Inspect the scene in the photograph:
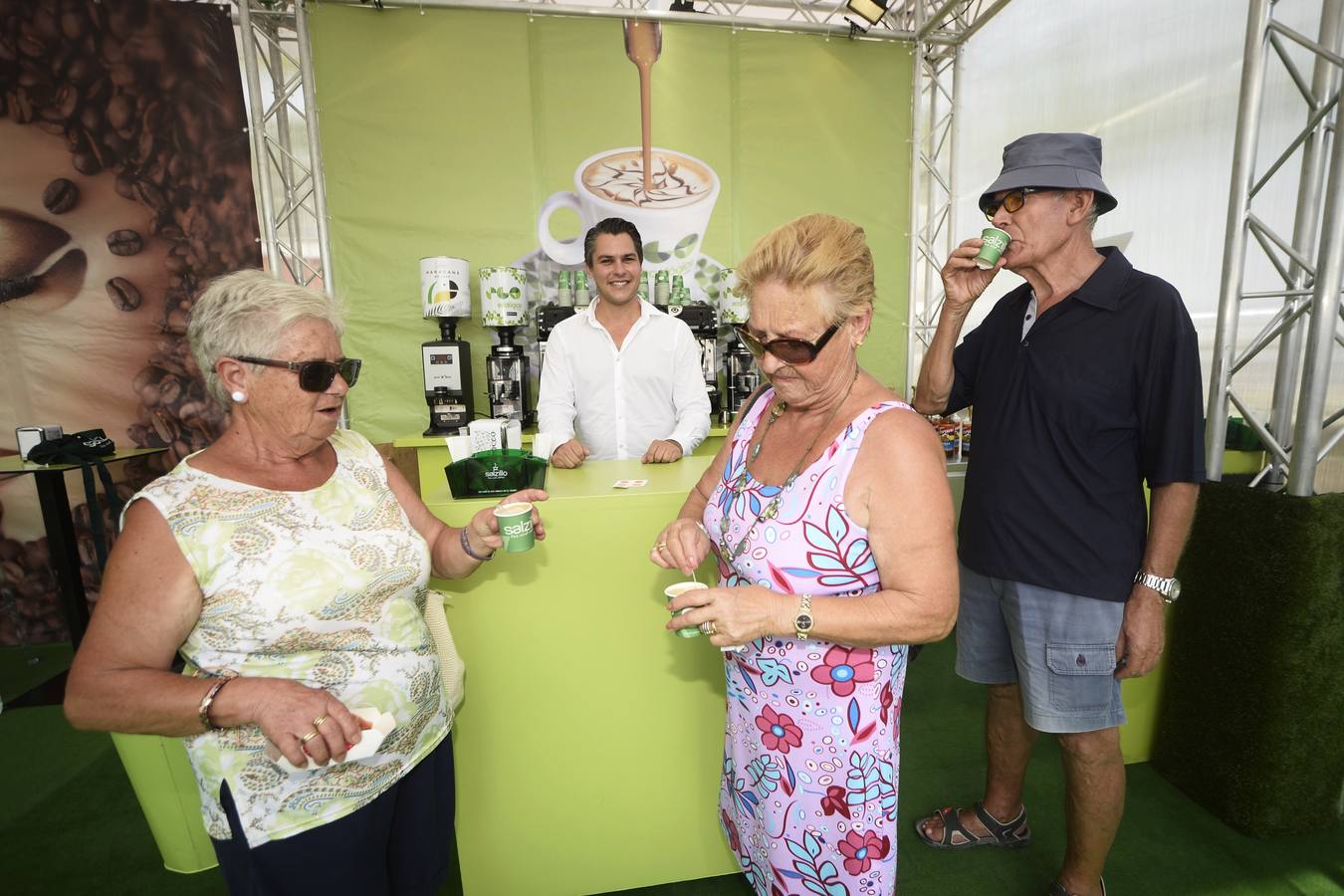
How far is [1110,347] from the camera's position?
1545 mm

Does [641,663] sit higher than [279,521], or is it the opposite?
[279,521]

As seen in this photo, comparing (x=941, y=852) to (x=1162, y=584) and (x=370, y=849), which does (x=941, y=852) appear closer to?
(x=1162, y=584)

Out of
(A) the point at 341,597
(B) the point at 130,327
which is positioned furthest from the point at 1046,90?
(B) the point at 130,327

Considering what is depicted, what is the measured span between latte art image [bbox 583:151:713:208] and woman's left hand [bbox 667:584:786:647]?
13.4ft

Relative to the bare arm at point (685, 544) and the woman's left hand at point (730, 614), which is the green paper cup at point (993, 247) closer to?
the bare arm at point (685, 544)

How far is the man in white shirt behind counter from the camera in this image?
9.84 ft

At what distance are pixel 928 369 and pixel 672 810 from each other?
1577mm

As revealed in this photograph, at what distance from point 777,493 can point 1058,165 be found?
1192 millimetres

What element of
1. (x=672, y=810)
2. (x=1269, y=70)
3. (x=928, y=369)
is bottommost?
(x=672, y=810)

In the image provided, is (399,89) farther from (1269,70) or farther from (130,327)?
(1269,70)

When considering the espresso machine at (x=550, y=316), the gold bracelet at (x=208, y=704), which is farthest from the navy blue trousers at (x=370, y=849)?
the espresso machine at (x=550, y=316)

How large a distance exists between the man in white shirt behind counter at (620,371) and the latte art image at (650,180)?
1.60 m

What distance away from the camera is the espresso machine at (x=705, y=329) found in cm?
435

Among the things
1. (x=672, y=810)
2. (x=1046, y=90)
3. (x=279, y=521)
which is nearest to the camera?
(x=279, y=521)
